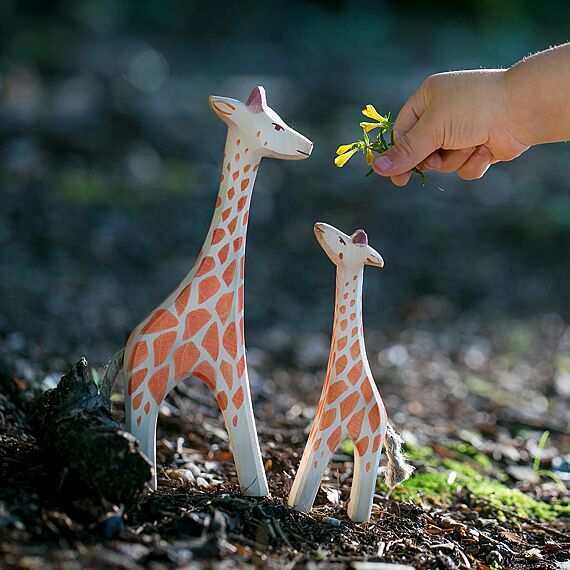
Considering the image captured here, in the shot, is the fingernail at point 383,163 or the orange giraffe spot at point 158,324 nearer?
the orange giraffe spot at point 158,324

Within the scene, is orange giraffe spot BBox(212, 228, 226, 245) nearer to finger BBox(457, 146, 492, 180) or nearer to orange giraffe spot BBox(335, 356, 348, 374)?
orange giraffe spot BBox(335, 356, 348, 374)

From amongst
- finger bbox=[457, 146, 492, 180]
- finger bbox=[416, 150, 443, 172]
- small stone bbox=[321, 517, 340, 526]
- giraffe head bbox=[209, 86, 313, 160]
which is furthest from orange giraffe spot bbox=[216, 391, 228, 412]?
finger bbox=[457, 146, 492, 180]

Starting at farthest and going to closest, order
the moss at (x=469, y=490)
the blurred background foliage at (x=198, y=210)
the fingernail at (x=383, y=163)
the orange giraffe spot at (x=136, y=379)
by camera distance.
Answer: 1. the blurred background foliage at (x=198, y=210)
2. the moss at (x=469, y=490)
3. the fingernail at (x=383, y=163)
4. the orange giraffe spot at (x=136, y=379)

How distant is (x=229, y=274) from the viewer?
2455 millimetres

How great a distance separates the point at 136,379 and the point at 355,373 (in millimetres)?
639

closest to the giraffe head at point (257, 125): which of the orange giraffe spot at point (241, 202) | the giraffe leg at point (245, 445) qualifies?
the orange giraffe spot at point (241, 202)

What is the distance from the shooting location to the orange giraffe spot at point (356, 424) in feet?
8.20

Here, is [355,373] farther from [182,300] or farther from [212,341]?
[182,300]

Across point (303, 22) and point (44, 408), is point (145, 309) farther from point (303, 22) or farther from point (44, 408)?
point (303, 22)

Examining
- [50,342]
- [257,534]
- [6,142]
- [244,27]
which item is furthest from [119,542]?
[244,27]

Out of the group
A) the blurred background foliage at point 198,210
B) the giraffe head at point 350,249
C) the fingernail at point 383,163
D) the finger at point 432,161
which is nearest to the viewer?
the giraffe head at point 350,249

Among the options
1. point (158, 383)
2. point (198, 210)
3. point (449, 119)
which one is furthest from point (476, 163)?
point (198, 210)

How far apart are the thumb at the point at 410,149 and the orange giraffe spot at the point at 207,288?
2.10ft

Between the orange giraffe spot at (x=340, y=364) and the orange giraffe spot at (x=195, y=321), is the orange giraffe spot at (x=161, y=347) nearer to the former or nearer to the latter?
the orange giraffe spot at (x=195, y=321)
